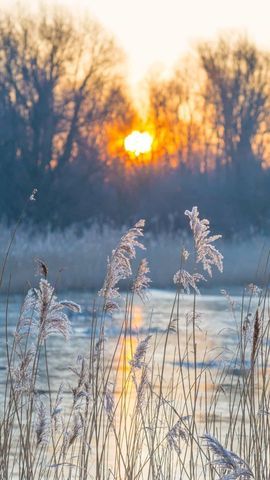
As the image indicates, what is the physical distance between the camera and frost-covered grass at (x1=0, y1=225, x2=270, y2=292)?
20.1m

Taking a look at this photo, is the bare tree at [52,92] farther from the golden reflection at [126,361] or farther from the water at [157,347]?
the golden reflection at [126,361]

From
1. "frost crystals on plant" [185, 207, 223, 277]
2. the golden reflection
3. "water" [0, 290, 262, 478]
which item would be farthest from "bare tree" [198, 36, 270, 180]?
"frost crystals on plant" [185, 207, 223, 277]

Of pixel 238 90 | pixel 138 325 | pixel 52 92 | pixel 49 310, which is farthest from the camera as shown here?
pixel 238 90

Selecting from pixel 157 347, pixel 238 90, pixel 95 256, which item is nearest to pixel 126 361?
pixel 157 347

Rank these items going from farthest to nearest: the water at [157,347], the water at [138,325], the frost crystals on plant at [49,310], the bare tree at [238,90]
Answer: the bare tree at [238,90], the water at [138,325], the water at [157,347], the frost crystals on plant at [49,310]

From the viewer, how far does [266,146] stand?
1751 inches

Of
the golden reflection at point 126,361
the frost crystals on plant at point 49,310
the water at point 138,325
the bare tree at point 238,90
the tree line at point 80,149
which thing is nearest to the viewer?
the frost crystals on plant at point 49,310

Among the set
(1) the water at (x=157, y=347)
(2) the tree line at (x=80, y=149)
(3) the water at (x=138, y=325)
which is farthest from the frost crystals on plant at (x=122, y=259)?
(2) the tree line at (x=80, y=149)

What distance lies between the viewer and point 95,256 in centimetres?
2519

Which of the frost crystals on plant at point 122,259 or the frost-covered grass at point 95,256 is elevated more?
the frost-covered grass at point 95,256

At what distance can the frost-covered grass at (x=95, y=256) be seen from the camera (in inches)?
791

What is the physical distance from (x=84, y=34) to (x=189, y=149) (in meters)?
14.0

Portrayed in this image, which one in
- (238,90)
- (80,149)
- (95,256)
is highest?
(238,90)

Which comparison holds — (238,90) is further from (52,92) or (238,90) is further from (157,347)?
(157,347)
